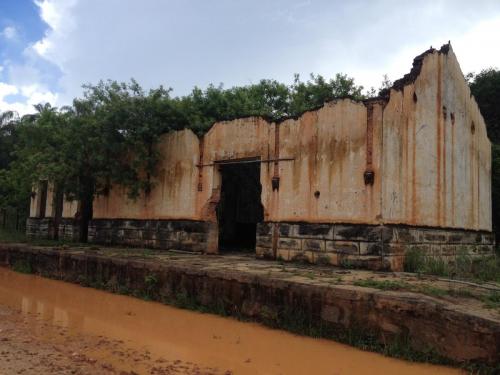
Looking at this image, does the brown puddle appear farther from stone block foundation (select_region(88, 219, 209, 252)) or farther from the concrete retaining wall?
stone block foundation (select_region(88, 219, 209, 252))

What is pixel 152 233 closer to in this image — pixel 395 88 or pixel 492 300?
pixel 395 88

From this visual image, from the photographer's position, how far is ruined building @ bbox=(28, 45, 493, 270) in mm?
9094

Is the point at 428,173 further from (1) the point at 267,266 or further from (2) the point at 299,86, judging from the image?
(2) the point at 299,86

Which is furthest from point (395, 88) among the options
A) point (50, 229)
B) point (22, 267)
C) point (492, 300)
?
point (50, 229)

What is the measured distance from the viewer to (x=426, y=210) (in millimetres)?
9930

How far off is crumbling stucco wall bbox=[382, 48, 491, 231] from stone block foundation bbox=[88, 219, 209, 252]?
511 centimetres

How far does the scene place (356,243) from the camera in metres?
9.05

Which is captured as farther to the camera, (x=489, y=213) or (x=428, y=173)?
(x=489, y=213)

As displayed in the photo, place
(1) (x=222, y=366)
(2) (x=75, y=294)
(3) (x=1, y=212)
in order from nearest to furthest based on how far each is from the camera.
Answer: (1) (x=222, y=366), (2) (x=75, y=294), (3) (x=1, y=212)

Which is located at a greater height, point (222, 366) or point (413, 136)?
point (413, 136)

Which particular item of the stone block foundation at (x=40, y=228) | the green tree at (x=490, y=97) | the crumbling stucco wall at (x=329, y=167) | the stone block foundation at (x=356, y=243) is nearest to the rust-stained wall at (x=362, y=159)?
the crumbling stucco wall at (x=329, y=167)

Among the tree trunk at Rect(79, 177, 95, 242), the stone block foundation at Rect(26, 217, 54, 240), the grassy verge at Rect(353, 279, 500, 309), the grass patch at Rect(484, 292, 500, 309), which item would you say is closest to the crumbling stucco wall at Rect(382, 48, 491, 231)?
the grassy verge at Rect(353, 279, 500, 309)

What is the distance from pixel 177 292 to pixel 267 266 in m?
1.80

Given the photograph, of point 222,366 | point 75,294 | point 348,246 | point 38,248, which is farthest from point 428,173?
point 38,248
